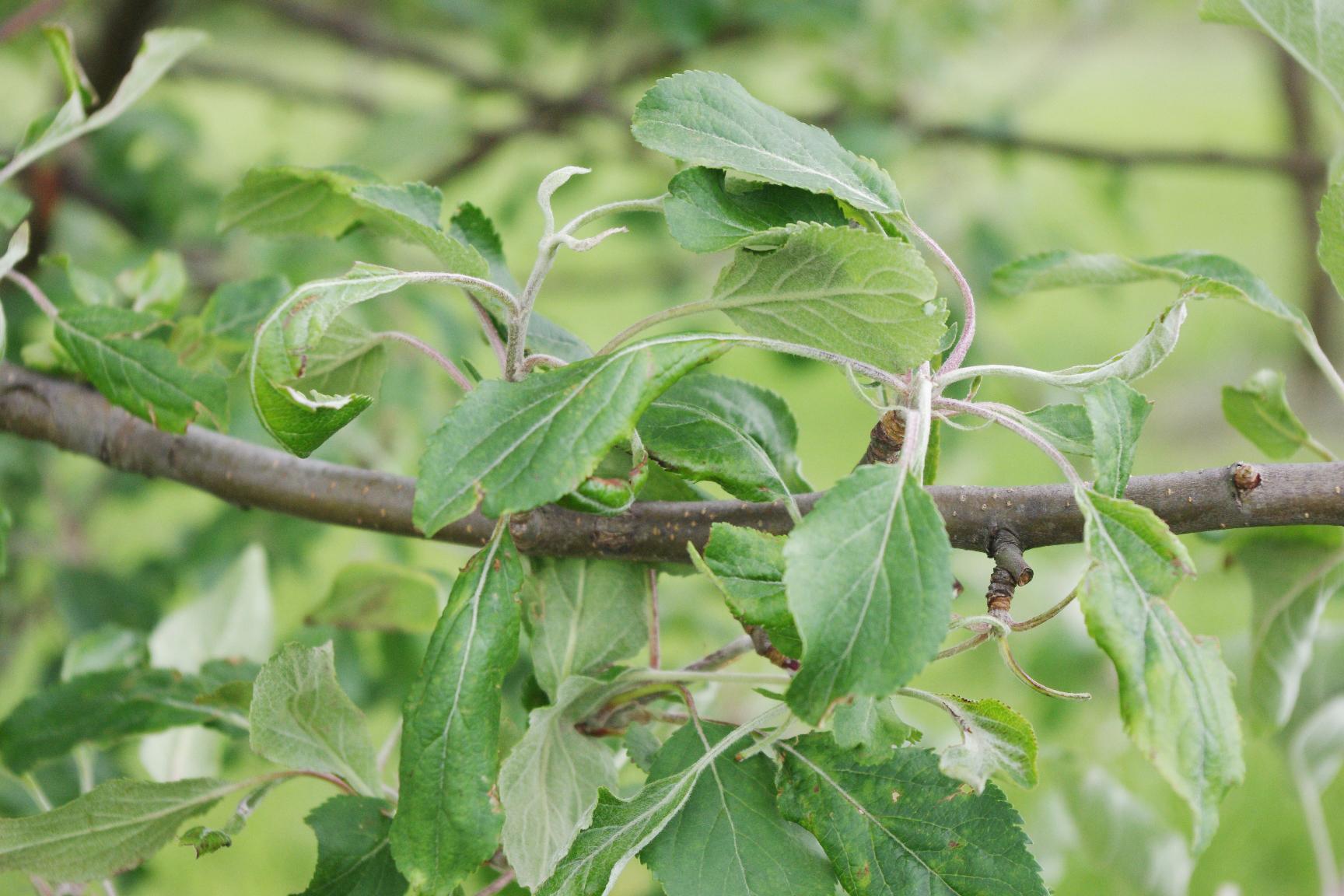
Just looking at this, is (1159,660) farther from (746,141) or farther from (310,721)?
(310,721)

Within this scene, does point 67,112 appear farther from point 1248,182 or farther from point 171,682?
point 1248,182

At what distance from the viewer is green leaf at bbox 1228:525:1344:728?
2.05 feet

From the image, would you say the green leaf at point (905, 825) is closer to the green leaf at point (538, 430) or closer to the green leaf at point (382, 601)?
the green leaf at point (538, 430)

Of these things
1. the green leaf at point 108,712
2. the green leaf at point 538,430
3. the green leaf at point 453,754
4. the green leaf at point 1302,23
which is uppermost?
the green leaf at point 1302,23

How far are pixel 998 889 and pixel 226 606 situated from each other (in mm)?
595

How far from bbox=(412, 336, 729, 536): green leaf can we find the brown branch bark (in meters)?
0.11

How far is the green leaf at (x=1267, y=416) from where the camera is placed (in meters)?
0.56

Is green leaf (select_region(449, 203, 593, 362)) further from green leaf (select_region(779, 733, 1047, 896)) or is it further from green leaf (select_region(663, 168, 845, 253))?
green leaf (select_region(779, 733, 1047, 896))

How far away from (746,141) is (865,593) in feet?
0.65

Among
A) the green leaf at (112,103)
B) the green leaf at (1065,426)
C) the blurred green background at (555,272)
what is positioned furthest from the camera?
the blurred green background at (555,272)

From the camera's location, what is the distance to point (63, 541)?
5.18 ft

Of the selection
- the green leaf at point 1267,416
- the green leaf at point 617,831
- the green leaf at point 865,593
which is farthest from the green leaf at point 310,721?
the green leaf at point 1267,416

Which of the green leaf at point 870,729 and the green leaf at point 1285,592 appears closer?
the green leaf at point 870,729

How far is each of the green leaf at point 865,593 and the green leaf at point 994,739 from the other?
80 millimetres
